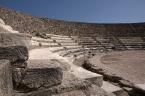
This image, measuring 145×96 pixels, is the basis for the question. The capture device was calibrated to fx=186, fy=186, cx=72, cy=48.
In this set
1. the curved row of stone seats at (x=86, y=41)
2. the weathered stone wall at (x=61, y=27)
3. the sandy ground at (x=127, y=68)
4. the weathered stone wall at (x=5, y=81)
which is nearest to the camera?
the weathered stone wall at (x=5, y=81)

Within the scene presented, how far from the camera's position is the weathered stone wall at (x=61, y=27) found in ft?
47.7

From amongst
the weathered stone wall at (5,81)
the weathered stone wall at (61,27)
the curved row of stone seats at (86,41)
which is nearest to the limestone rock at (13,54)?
the weathered stone wall at (5,81)

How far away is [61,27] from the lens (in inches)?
779

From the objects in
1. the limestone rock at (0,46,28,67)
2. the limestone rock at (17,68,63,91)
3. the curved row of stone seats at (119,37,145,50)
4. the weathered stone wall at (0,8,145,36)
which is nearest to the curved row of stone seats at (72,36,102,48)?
the weathered stone wall at (0,8,145,36)

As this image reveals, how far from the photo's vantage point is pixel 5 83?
148 centimetres

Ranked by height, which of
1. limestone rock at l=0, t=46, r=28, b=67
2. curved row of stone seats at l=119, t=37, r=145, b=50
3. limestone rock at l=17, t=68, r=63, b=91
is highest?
limestone rock at l=0, t=46, r=28, b=67

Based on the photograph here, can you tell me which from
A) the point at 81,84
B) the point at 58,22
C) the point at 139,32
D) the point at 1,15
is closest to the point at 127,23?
the point at 139,32

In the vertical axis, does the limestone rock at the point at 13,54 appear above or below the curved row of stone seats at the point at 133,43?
above

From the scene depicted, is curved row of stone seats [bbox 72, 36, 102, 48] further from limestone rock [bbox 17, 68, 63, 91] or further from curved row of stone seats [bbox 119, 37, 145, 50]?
limestone rock [bbox 17, 68, 63, 91]

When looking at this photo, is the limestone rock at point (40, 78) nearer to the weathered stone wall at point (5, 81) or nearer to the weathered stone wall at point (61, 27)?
the weathered stone wall at point (5, 81)

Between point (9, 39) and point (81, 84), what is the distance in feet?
3.25

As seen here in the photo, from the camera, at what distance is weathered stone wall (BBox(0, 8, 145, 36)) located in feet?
47.7

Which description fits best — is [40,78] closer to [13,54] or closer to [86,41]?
[13,54]

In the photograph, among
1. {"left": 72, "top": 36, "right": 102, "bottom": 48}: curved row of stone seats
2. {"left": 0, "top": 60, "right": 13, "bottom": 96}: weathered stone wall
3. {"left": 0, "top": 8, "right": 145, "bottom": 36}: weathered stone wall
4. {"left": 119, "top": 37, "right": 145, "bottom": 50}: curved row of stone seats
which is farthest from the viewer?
{"left": 119, "top": 37, "right": 145, "bottom": 50}: curved row of stone seats
